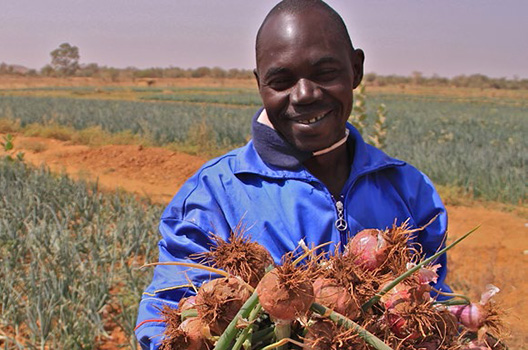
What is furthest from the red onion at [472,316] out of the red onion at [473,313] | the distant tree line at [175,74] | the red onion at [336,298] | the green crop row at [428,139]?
the distant tree line at [175,74]

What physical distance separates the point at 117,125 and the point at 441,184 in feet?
26.6

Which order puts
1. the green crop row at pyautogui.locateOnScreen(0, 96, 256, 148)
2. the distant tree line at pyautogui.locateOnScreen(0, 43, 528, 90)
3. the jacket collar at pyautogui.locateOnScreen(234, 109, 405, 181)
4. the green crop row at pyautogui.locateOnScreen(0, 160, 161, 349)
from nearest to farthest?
1. the jacket collar at pyautogui.locateOnScreen(234, 109, 405, 181)
2. the green crop row at pyautogui.locateOnScreen(0, 160, 161, 349)
3. the green crop row at pyautogui.locateOnScreen(0, 96, 256, 148)
4. the distant tree line at pyautogui.locateOnScreen(0, 43, 528, 90)

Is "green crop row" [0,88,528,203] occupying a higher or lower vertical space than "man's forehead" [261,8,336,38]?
lower

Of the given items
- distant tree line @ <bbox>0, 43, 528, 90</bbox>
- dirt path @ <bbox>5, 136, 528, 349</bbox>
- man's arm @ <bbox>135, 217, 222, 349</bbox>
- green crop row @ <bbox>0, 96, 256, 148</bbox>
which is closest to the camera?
man's arm @ <bbox>135, 217, 222, 349</bbox>

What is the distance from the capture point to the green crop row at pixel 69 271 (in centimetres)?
276

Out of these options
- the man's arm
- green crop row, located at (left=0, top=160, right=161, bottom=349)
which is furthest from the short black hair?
green crop row, located at (left=0, top=160, right=161, bottom=349)

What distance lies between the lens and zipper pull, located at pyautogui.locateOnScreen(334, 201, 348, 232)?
1342 mm

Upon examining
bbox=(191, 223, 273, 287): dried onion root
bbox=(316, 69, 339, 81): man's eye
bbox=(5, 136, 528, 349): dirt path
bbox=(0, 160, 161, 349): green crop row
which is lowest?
bbox=(5, 136, 528, 349): dirt path

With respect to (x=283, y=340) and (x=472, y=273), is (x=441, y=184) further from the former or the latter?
(x=283, y=340)

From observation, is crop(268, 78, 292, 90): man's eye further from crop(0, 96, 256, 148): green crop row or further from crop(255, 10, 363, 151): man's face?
crop(0, 96, 256, 148): green crop row

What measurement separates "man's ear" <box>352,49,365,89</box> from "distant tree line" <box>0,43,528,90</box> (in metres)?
61.6

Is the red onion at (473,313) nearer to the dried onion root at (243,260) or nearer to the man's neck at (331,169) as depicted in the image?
the dried onion root at (243,260)

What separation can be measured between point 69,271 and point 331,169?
2156 millimetres

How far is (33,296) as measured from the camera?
2838mm
